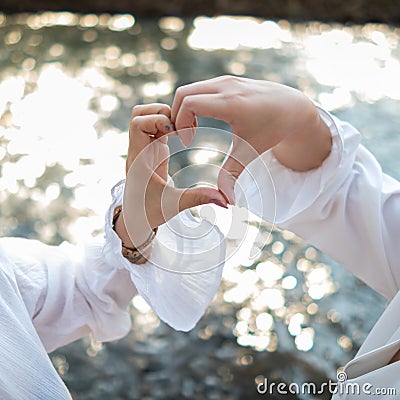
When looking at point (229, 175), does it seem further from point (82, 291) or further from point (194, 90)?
point (82, 291)

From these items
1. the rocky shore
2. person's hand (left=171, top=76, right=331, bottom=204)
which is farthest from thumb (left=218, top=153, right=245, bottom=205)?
the rocky shore

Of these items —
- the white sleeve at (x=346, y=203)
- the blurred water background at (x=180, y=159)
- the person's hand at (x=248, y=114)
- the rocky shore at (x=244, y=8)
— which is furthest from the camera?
the rocky shore at (x=244, y=8)

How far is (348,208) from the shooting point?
57 cm

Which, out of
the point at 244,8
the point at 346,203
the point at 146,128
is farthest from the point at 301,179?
the point at 244,8

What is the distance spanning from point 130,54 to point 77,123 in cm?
36

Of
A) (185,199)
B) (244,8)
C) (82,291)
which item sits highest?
(185,199)

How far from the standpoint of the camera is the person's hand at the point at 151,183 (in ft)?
1.53

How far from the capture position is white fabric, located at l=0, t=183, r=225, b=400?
49 cm

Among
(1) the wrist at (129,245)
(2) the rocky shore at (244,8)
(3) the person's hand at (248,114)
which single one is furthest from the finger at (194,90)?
(2) the rocky shore at (244,8)

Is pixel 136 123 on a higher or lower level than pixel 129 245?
higher

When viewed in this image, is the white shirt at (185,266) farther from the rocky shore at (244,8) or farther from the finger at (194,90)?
the rocky shore at (244,8)

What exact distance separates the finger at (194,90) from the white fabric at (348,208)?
0.28 feet

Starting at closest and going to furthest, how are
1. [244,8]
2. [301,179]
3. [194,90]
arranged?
[194,90]
[301,179]
[244,8]

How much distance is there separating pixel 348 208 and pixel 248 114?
0.15m
